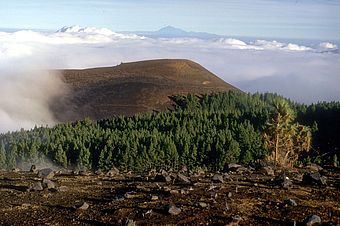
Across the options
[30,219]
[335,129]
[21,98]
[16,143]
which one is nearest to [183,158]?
[16,143]

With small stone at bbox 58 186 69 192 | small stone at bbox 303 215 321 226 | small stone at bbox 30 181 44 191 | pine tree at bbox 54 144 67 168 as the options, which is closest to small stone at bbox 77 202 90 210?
small stone at bbox 58 186 69 192

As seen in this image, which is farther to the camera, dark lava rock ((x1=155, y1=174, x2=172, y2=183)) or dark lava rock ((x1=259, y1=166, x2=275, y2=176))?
dark lava rock ((x1=259, y1=166, x2=275, y2=176))

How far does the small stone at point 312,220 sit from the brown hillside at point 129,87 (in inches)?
5223

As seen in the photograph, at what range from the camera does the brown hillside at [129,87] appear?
157 meters

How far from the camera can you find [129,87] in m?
168

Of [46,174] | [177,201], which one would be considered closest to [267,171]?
[177,201]

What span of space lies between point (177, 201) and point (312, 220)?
562 centimetres

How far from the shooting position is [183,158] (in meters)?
91.5

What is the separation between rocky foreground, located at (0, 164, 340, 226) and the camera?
1888 centimetres

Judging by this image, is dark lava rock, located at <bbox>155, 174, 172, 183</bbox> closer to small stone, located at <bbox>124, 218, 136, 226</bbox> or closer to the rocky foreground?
the rocky foreground

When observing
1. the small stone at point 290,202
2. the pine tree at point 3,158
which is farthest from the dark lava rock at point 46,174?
the pine tree at point 3,158

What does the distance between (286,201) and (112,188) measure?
9.00 meters

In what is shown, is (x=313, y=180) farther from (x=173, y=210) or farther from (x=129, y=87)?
(x=129, y=87)

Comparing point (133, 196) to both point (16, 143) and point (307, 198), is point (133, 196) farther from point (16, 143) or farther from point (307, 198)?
point (16, 143)
